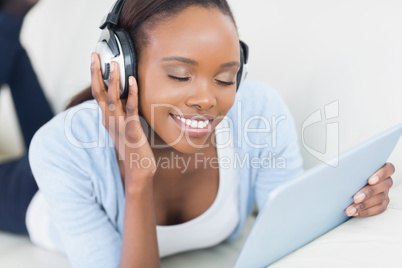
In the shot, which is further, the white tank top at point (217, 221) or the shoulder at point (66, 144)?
the white tank top at point (217, 221)

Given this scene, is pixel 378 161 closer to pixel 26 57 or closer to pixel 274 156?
pixel 274 156

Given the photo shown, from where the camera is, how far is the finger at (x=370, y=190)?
0.82m

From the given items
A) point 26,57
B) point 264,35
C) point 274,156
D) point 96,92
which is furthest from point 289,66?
point 26,57

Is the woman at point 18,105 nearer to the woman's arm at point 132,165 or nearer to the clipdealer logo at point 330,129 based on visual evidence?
the woman's arm at point 132,165

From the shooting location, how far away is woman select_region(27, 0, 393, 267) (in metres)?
0.77

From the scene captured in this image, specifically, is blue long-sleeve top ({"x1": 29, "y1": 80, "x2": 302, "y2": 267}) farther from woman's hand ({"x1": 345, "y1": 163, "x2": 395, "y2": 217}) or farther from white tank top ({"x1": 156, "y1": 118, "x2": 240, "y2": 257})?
woman's hand ({"x1": 345, "y1": 163, "x2": 395, "y2": 217})

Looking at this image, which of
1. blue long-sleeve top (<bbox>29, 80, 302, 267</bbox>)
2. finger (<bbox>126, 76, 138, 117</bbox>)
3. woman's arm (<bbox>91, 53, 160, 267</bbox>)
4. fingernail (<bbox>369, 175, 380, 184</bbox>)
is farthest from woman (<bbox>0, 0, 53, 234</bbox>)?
fingernail (<bbox>369, 175, 380, 184</bbox>)

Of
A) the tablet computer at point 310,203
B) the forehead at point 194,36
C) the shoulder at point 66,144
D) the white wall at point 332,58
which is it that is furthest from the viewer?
the white wall at point 332,58

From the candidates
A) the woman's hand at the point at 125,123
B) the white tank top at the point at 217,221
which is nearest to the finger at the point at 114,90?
the woman's hand at the point at 125,123

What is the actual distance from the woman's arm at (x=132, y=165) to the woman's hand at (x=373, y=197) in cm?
38

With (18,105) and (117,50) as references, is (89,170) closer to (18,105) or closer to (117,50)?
(117,50)

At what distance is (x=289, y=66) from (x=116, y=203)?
22.0 inches

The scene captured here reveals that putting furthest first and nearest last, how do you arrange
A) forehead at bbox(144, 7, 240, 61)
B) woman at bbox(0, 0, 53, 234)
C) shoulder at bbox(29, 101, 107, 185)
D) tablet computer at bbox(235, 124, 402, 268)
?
woman at bbox(0, 0, 53, 234), shoulder at bbox(29, 101, 107, 185), forehead at bbox(144, 7, 240, 61), tablet computer at bbox(235, 124, 402, 268)

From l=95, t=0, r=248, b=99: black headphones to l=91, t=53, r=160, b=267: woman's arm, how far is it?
1 centimetres
